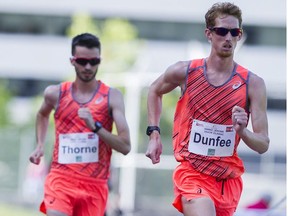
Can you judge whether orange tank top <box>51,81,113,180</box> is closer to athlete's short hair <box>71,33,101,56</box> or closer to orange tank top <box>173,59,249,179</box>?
athlete's short hair <box>71,33,101,56</box>

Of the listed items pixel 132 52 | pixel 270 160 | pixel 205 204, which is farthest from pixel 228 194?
pixel 132 52

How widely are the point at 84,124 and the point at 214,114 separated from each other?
Result: 198 cm

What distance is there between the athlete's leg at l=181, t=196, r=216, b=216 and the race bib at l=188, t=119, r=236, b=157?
411mm

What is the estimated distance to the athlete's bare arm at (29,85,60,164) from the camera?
33.5 feet

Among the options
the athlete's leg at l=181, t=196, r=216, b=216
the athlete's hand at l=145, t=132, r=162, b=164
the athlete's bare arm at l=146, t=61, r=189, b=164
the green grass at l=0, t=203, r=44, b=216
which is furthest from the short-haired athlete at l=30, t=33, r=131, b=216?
the green grass at l=0, t=203, r=44, b=216

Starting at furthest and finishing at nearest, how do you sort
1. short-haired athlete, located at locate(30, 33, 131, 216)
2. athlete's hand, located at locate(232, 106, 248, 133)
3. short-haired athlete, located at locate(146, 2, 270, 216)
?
short-haired athlete, located at locate(30, 33, 131, 216)
short-haired athlete, located at locate(146, 2, 270, 216)
athlete's hand, located at locate(232, 106, 248, 133)

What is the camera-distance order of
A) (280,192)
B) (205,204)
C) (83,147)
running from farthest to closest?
(280,192), (83,147), (205,204)

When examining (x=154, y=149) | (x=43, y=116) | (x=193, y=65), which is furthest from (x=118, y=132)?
(x=193, y=65)

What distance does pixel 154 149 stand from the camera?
846 cm

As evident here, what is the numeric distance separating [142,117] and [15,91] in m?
24.6

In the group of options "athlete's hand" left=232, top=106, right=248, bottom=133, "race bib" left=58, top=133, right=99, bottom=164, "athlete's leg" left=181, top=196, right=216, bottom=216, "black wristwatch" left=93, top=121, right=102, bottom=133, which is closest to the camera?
"athlete's hand" left=232, top=106, right=248, bottom=133

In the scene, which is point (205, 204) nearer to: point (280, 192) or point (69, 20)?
point (280, 192)

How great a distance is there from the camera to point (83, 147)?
997cm

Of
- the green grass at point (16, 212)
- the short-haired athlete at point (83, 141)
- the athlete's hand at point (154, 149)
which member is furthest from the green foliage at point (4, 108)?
the athlete's hand at point (154, 149)
